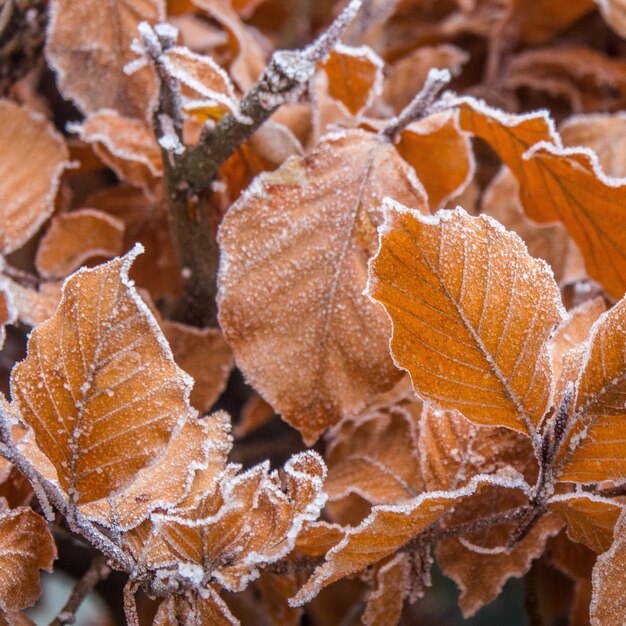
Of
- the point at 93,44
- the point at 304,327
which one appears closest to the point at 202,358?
the point at 304,327

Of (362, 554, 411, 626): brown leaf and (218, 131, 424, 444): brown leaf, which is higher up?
(218, 131, 424, 444): brown leaf

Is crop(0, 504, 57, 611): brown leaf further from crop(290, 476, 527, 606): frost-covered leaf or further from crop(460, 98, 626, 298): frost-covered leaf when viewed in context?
crop(460, 98, 626, 298): frost-covered leaf

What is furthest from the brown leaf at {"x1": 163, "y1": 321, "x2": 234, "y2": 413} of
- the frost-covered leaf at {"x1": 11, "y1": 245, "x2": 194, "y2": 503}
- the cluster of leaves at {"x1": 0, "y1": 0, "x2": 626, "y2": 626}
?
the frost-covered leaf at {"x1": 11, "y1": 245, "x2": 194, "y2": 503}

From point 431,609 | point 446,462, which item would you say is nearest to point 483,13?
point 446,462

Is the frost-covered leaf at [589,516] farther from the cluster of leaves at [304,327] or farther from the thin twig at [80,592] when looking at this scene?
the thin twig at [80,592]

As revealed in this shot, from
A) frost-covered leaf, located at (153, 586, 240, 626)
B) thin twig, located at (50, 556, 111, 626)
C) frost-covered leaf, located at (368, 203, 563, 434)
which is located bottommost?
thin twig, located at (50, 556, 111, 626)

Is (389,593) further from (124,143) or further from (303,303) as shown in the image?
(124,143)

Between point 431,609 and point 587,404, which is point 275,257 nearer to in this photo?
point 587,404

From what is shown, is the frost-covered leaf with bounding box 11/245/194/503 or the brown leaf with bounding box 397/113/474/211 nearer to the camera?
the frost-covered leaf with bounding box 11/245/194/503
